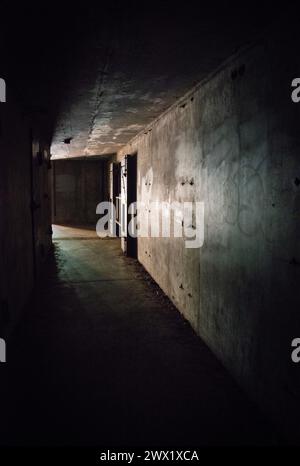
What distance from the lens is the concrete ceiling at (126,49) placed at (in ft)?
6.10

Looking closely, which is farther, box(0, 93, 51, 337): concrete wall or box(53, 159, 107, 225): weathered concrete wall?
box(53, 159, 107, 225): weathered concrete wall

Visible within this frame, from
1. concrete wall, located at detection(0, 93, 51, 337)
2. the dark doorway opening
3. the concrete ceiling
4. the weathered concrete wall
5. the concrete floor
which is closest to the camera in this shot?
the concrete ceiling

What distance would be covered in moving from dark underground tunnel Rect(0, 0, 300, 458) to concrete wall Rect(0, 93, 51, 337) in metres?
0.03

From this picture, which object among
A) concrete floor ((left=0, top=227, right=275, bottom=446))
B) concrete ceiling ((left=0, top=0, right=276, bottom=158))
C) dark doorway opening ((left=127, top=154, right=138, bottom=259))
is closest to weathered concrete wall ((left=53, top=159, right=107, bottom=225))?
dark doorway opening ((left=127, top=154, right=138, bottom=259))

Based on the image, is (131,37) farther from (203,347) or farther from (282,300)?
(203,347)

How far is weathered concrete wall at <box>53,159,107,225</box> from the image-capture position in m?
13.3

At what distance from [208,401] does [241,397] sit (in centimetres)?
25

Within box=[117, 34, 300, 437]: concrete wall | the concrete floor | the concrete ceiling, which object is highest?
the concrete ceiling

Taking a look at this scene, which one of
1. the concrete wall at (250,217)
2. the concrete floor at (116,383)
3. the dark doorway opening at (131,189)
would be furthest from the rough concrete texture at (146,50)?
the dark doorway opening at (131,189)

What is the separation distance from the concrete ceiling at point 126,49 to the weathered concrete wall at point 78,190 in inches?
376

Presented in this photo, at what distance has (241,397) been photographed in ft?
8.17

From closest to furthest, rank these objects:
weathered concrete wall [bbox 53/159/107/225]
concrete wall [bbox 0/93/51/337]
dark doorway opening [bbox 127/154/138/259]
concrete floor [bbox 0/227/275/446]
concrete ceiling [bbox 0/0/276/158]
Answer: concrete ceiling [bbox 0/0/276/158]
concrete floor [bbox 0/227/275/446]
concrete wall [bbox 0/93/51/337]
dark doorway opening [bbox 127/154/138/259]
weathered concrete wall [bbox 53/159/107/225]

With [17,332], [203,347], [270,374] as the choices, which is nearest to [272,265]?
[270,374]

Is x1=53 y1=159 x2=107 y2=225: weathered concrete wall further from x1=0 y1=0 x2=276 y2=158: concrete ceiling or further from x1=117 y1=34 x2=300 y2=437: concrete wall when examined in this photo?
x1=117 y1=34 x2=300 y2=437: concrete wall
